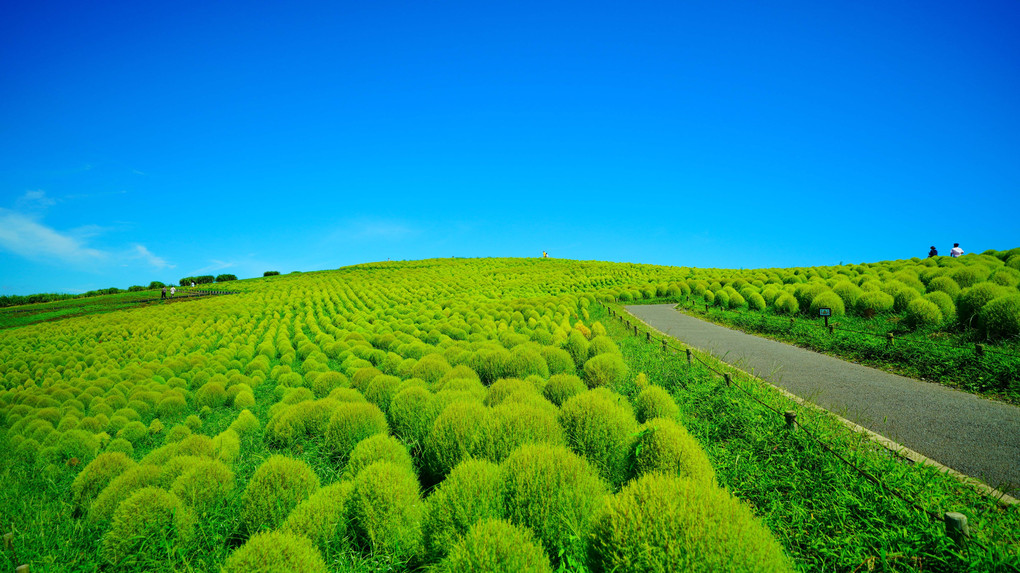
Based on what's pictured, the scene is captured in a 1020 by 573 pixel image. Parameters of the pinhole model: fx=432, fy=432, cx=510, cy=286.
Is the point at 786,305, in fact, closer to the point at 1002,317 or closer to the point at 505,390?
the point at 1002,317

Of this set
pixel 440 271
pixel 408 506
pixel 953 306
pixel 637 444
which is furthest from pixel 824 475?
pixel 440 271

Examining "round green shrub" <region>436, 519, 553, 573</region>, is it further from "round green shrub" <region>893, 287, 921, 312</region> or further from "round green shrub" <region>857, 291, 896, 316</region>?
"round green shrub" <region>857, 291, 896, 316</region>

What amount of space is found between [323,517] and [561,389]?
4038 millimetres

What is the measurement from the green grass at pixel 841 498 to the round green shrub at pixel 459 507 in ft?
7.94

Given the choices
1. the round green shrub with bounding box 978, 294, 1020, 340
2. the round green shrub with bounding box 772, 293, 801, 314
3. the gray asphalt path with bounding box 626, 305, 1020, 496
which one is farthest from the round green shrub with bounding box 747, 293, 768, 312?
the round green shrub with bounding box 978, 294, 1020, 340

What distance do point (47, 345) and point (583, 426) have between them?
100 feet

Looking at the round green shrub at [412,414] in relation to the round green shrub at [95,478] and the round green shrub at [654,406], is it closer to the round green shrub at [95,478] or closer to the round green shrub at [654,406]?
the round green shrub at [654,406]

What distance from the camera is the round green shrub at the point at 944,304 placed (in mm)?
Result: 12336

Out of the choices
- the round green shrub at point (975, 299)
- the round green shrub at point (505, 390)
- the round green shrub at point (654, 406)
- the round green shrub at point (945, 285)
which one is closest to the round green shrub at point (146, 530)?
the round green shrub at point (505, 390)

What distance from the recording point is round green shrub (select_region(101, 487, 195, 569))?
13.0 feet

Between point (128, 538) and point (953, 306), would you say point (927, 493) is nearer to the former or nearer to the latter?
point (128, 538)

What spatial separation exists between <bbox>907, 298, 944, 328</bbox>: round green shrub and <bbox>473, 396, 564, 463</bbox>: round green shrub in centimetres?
1354

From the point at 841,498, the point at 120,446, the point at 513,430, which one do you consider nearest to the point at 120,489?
the point at 513,430

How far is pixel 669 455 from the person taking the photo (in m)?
4.00
